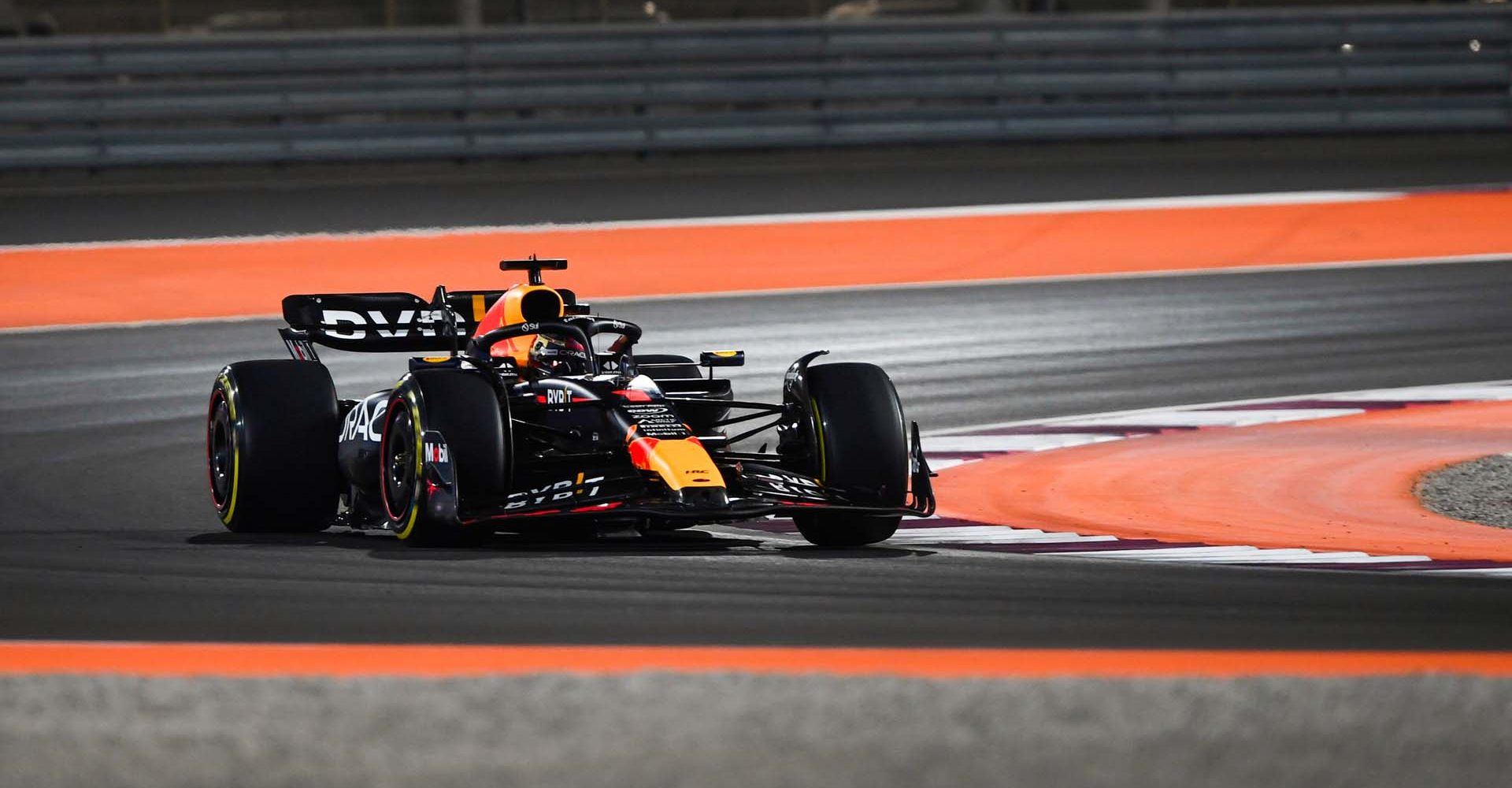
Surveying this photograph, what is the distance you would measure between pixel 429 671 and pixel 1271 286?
41.2 ft

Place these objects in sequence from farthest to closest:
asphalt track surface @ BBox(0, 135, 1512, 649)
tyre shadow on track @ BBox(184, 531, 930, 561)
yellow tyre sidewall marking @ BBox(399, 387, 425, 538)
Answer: yellow tyre sidewall marking @ BBox(399, 387, 425, 538)
tyre shadow on track @ BBox(184, 531, 930, 561)
asphalt track surface @ BBox(0, 135, 1512, 649)

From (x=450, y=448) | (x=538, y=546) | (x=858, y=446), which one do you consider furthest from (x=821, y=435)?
(x=450, y=448)

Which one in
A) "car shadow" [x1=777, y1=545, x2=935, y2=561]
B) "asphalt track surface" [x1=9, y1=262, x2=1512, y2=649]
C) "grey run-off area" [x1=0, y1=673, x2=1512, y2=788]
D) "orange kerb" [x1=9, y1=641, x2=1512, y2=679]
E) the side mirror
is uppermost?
the side mirror

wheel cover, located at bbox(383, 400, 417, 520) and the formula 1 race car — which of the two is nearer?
the formula 1 race car

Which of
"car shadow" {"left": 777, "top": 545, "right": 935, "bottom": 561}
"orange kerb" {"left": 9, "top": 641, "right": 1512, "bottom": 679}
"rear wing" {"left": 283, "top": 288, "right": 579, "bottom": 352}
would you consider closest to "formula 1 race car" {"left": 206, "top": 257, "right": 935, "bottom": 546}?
"car shadow" {"left": 777, "top": 545, "right": 935, "bottom": 561}

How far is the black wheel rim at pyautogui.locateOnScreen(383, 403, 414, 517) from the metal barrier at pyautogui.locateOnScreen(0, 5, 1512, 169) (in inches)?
504

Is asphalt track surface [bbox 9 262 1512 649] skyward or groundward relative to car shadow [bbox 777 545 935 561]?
skyward

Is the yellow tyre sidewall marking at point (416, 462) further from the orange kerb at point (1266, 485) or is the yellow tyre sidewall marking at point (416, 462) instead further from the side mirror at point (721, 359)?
the orange kerb at point (1266, 485)

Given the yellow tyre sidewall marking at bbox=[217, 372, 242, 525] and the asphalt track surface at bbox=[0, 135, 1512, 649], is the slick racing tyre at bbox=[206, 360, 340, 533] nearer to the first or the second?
the yellow tyre sidewall marking at bbox=[217, 372, 242, 525]

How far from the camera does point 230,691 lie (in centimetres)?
512

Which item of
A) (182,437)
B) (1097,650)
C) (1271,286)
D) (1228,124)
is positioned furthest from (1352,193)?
(1097,650)

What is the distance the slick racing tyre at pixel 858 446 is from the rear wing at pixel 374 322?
191cm

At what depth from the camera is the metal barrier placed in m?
20.5

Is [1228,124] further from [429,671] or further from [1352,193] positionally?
[429,671]
